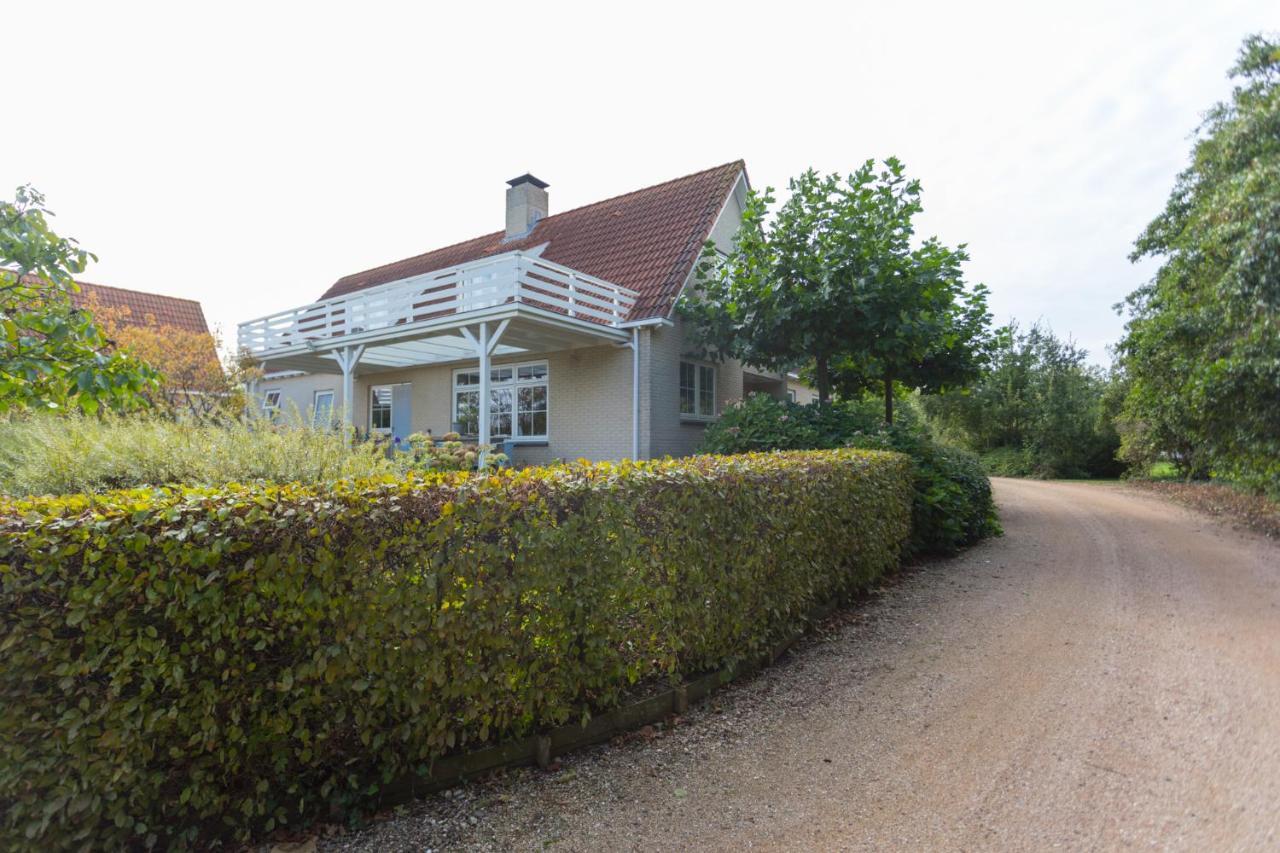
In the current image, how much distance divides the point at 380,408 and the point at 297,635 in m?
16.2

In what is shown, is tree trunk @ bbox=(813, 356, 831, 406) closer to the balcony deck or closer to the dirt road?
the balcony deck

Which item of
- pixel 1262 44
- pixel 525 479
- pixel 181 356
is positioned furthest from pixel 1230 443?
pixel 181 356

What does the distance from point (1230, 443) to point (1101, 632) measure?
26.1 ft

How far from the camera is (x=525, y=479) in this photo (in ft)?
11.2

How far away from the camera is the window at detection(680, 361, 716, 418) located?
44.9 feet

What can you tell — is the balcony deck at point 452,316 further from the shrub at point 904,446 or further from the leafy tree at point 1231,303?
the leafy tree at point 1231,303

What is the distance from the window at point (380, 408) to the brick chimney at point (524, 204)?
229 inches

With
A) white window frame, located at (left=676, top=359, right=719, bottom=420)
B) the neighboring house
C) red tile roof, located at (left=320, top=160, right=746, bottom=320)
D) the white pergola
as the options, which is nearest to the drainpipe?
the white pergola

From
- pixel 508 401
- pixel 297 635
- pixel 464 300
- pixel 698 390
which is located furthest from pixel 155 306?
pixel 297 635

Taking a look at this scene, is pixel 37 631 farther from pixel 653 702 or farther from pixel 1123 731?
pixel 1123 731

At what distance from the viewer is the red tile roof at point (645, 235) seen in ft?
43.9

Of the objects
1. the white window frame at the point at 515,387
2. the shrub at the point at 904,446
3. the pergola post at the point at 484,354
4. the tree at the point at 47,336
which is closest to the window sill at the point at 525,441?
the white window frame at the point at 515,387

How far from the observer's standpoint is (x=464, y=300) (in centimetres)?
1212

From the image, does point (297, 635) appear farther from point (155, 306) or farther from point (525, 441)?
point (155, 306)
